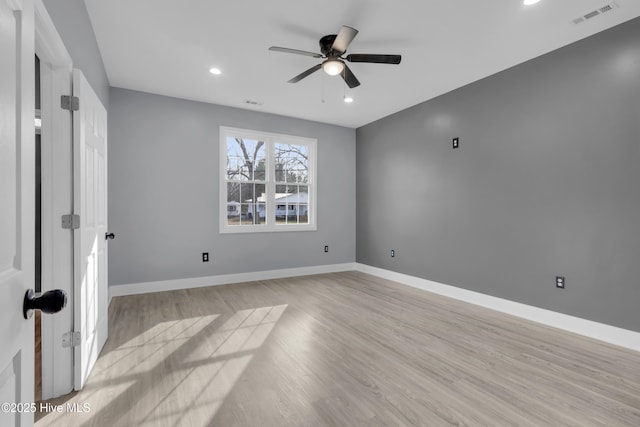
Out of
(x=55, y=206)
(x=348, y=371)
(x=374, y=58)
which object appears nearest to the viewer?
(x=55, y=206)

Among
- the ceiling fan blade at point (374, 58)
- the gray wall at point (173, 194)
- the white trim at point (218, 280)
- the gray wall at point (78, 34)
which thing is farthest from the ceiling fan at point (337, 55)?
the white trim at point (218, 280)

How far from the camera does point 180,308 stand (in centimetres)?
360

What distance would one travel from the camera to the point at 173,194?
441cm

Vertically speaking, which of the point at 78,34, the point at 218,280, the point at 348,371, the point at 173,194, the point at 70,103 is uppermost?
the point at 78,34

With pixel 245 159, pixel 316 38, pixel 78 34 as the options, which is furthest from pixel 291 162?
pixel 78 34

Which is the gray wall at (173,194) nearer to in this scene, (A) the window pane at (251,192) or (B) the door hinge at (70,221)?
(A) the window pane at (251,192)

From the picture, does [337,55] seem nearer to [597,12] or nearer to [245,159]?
[597,12]

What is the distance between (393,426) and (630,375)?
189 cm

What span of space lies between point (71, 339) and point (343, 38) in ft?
9.54

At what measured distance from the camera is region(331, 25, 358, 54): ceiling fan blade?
2.41m

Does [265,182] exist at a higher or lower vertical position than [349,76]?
lower

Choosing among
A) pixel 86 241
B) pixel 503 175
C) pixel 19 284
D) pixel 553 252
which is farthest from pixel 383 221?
pixel 19 284

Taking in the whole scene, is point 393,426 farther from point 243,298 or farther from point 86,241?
point 243,298

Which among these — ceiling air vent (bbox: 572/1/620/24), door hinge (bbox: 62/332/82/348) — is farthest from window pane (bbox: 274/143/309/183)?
ceiling air vent (bbox: 572/1/620/24)
